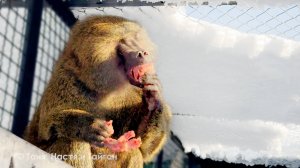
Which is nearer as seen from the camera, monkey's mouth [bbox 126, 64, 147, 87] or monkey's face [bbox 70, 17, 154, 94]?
monkey's mouth [bbox 126, 64, 147, 87]

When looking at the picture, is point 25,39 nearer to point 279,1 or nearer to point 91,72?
point 91,72

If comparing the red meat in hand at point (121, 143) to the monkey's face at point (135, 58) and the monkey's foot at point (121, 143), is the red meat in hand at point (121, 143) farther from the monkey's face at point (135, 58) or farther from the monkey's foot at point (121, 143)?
the monkey's face at point (135, 58)

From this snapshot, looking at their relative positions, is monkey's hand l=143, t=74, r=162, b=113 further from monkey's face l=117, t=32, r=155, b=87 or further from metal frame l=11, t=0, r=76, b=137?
metal frame l=11, t=0, r=76, b=137

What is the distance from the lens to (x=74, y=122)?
1.80 metres

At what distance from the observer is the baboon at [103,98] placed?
5.95ft

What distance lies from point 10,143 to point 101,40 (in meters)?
0.93

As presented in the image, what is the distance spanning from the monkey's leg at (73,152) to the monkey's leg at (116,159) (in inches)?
3.6

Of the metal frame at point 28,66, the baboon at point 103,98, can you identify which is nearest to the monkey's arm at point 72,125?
the baboon at point 103,98

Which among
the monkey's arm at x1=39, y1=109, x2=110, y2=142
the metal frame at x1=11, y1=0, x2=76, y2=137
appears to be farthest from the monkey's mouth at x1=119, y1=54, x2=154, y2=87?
the metal frame at x1=11, y1=0, x2=76, y2=137

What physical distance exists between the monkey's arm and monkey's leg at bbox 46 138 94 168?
0.03m

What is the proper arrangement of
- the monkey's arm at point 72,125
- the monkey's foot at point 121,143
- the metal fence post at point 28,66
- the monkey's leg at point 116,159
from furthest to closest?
the metal fence post at point 28,66 → the monkey's leg at point 116,159 → the monkey's arm at point 72,125 → the monkey's foot at point 121,143

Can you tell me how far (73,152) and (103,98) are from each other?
28cm

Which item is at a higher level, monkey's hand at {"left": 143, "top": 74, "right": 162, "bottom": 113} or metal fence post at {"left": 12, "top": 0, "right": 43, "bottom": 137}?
metal fence post at {"left": 12, "top": 0, "right": 43, "bottom": 137}

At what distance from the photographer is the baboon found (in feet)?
5.95
